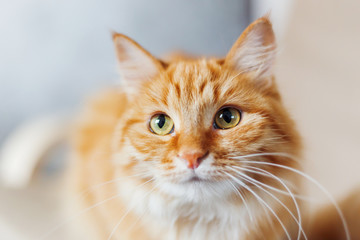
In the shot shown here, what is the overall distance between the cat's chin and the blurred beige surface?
409 mm

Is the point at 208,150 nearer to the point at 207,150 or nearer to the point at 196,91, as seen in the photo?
the point at 207,150

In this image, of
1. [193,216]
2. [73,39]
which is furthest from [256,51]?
[73,39]

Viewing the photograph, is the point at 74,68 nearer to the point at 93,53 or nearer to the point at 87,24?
the point at 93,53

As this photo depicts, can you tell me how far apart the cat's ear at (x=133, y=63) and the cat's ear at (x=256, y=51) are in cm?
18

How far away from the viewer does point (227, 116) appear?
0.72 metres

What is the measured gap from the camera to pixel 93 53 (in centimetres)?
192

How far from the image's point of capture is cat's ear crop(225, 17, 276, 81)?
0.68m


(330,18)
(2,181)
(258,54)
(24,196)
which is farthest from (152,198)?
(2,181)

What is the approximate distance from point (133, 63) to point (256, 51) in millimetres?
289

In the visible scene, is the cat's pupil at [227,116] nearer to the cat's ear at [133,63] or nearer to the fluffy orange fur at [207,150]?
the fluffy orange fur at [207,150]

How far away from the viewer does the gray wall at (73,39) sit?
65.3 inches

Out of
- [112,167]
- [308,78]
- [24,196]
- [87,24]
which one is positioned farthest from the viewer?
[87,24]

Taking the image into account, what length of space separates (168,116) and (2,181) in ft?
3.72

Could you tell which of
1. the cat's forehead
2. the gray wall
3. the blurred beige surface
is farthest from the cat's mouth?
the gray wall
